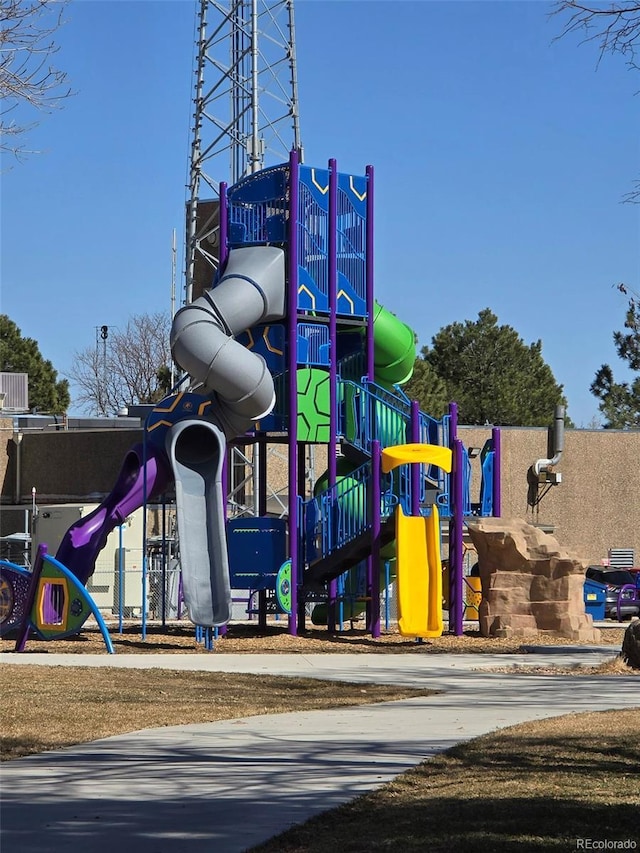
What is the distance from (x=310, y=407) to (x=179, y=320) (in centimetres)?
359

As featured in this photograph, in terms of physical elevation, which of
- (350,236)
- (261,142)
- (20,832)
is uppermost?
(261,142)

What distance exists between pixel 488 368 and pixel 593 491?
26.8m

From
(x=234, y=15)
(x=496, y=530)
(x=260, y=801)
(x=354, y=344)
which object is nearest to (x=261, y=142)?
(x=234, y=15)

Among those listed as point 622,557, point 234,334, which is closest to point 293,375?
point 234,334

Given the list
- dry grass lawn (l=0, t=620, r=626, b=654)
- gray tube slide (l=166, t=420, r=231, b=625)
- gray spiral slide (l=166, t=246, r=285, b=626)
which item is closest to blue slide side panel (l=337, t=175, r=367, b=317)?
gray spiral slide (l=166, t=246, r=285, b=626)

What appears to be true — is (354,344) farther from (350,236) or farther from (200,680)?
(200,680)

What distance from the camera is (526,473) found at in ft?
150

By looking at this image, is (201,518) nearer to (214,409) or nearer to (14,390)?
(214,409)

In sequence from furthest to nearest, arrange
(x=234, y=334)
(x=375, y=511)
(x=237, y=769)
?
(x=234, y=334) < (x=375, y=511) < (x=237, y=769)

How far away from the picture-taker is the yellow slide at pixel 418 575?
75.8 feet

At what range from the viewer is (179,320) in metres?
23.0

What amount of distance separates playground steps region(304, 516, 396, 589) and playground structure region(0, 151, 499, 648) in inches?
1.4

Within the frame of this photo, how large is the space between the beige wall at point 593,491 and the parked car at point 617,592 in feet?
25.6

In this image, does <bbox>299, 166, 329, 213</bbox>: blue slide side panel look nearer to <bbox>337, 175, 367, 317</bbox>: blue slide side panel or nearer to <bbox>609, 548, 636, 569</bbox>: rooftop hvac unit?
<bbox>337, 175, 367, 317</bbox>: blue slide side panel
